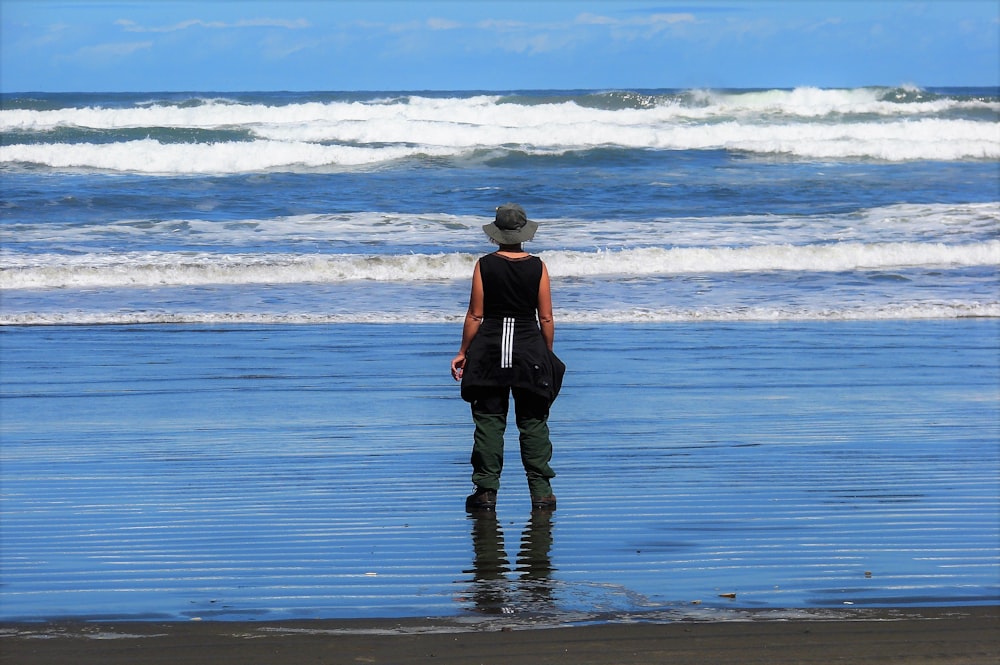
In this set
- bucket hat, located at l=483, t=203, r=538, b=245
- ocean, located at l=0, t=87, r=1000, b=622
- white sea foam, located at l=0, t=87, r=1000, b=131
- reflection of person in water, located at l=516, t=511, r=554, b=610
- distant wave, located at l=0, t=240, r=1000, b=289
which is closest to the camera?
reflection of person in water, located at l=516, t=511, r=554, b=610

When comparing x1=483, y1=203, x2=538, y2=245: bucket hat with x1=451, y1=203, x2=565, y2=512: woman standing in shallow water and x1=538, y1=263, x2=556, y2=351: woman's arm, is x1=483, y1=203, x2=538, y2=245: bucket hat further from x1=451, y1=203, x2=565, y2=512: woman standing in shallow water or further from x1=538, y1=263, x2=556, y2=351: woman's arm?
x1=538, y1=263, x2=556, y2=351: woman's arm

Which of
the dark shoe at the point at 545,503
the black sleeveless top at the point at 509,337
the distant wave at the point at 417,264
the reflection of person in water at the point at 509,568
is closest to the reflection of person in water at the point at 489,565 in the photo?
the reflection of person in water at the point at 509,568

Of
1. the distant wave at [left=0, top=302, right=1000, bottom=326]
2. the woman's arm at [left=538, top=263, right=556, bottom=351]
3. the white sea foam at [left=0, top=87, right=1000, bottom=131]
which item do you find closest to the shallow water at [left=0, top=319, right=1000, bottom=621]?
the woman's arm at [left=538, top=263, right=556, bottom=351]

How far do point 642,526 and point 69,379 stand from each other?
5374mm

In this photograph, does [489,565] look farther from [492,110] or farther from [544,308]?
[492,110]

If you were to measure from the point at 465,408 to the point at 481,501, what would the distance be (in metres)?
2.58

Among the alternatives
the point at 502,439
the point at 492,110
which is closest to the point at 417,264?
the point at 502,439

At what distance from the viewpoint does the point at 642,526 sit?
5477 millimetres

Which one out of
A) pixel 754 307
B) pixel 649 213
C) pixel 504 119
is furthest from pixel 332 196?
pixel 504 119

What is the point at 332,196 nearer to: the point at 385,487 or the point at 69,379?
the point at 69,379

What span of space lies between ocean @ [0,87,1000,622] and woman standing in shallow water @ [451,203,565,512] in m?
0.21

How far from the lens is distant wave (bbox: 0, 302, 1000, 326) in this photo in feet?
41.0

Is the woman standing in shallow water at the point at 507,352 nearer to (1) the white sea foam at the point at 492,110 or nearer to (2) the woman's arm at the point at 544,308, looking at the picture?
(2) the woman's arm at the point at 544,308

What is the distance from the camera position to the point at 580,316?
12.8m
